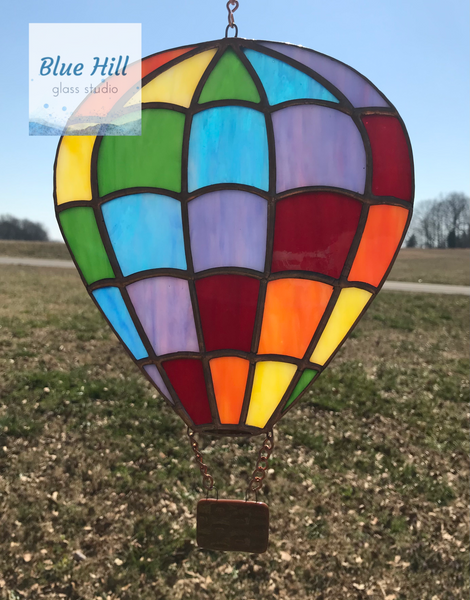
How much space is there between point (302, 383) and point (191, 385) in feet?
1.38

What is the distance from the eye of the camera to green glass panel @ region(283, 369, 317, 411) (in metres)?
1.78

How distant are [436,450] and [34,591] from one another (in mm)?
4795

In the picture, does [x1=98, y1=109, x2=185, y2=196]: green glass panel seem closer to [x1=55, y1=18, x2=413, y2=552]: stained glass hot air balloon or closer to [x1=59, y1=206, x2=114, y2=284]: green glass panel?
[x1=55, y1=18, x2=413, y2=552]: stained glass hot air balloon

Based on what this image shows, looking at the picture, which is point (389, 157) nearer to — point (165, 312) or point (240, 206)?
point (240, 206)

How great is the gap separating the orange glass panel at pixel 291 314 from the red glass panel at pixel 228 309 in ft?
0.18

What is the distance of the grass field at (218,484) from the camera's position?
14.0 feet

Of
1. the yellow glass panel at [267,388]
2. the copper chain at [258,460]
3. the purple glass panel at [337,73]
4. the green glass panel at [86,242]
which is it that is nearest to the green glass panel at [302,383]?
the yellow glass panel at [267,388]

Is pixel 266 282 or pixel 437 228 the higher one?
pixel 437 228

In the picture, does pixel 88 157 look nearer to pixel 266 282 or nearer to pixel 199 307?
pixel 199 307

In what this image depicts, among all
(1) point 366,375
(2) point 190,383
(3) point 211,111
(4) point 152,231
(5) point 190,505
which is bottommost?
(5) point 190,505

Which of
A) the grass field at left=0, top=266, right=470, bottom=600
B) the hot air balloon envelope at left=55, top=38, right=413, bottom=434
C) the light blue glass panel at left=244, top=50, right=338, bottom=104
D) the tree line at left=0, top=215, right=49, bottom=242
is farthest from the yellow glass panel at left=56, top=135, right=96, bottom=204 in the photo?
the tree line at left=0, top=215, right=49, bottom=242

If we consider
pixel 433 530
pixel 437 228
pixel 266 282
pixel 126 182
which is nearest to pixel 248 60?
pixel 126 182

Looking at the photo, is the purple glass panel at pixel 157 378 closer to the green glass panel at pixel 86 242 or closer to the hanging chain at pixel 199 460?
the hanging chain at pixel 199 460

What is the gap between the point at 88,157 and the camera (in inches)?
62.5
